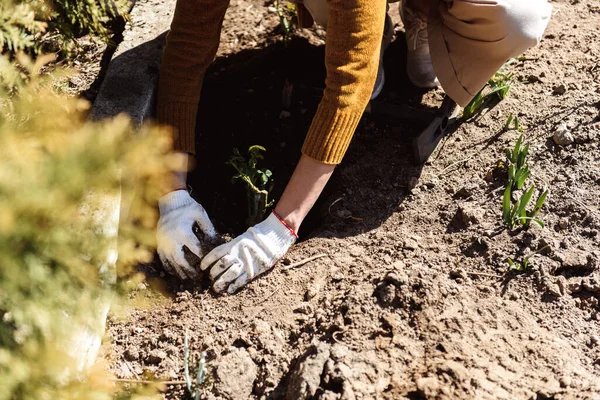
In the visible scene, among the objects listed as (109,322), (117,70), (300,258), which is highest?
(117,70)

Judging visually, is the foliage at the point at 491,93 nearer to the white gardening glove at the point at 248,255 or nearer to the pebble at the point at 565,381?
the white gardening glove at the point at 248,255

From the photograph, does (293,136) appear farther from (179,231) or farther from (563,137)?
(563,137)

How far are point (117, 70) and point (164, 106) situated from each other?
0.42 meters

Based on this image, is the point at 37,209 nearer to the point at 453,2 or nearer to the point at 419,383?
the point at 419,383

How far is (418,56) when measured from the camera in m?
3.15

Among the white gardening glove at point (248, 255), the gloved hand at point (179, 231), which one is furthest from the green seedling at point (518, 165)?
the gloved hand at point (179, 231)

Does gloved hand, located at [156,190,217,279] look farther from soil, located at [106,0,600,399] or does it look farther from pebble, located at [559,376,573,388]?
pebble, located at [559,376,573,388]

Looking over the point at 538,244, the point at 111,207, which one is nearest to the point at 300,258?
the point at 111,207

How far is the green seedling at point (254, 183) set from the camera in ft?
8.22

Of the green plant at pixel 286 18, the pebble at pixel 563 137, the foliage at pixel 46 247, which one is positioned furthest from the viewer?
the green plant at pixel 286 18

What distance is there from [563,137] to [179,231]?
1664 millimetres

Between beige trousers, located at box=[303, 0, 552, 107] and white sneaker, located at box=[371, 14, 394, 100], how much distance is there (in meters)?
0.35

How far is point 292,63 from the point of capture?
3285mm

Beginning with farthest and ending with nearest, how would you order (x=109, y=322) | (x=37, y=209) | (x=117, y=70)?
1. (x=117, y=70)
2. (x=109, y=322)
3. (x=37, y=209)
